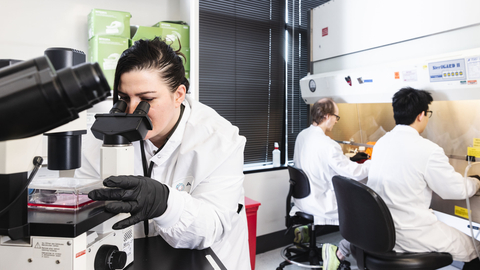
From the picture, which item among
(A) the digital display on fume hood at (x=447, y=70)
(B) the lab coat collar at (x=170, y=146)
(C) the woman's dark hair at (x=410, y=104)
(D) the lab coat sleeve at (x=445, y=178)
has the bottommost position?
(D) the lab coat sleeve at (x=445, y=178)

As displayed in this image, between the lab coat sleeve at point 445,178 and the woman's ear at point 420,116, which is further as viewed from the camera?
the woman's ear at point 420,116

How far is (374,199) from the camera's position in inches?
59.1

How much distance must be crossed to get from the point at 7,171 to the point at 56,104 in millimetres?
319

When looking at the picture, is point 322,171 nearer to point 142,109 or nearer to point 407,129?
point 407,129

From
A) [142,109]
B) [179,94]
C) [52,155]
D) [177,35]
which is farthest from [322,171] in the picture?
[52,155]

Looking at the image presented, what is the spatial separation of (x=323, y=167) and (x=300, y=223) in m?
0.50

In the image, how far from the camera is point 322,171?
7.80ft

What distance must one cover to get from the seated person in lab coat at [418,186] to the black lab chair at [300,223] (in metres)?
0.61

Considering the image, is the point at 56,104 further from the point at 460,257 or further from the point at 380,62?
the point at 380,62

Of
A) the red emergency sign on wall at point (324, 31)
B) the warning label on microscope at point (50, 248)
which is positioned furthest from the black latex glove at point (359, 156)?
the warning label on microscope at point (50, 248)

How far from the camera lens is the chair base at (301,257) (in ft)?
7.67

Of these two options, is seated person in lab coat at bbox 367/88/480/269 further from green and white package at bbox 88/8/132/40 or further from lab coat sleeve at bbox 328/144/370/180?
green and white package at bbox 88/8/132/40

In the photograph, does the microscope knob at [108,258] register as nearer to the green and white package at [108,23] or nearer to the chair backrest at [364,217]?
the chair backrest at [364,217]

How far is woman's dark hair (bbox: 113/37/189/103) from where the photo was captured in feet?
3.22
